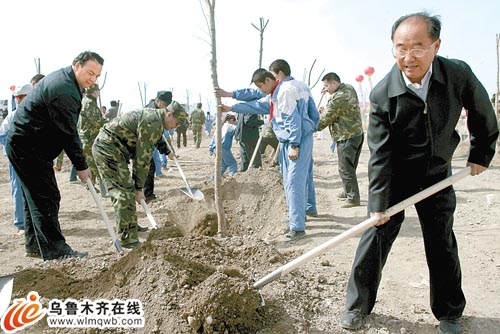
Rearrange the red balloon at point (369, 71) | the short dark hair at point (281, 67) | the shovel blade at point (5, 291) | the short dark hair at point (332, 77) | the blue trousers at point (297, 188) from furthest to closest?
1. the red balloon at point (369, 71)
2. the short dark hair at point (332, 77)
3. the short dark hair at point (281, 67)
4. the blue trousers at point (297, 188)
5. the shovel blade at point (5, 291)

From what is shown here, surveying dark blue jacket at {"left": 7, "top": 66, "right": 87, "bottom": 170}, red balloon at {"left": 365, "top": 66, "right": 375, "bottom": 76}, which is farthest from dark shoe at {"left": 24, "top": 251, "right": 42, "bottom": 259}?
red balloon at {"left": 365, "top": 66, "right": 375, "bottom": 76}

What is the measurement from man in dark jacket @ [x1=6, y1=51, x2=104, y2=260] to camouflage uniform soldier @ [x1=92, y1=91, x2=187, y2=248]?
0.61m

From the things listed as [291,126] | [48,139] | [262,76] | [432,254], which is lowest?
[432,254]

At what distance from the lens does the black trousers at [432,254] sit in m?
2.40

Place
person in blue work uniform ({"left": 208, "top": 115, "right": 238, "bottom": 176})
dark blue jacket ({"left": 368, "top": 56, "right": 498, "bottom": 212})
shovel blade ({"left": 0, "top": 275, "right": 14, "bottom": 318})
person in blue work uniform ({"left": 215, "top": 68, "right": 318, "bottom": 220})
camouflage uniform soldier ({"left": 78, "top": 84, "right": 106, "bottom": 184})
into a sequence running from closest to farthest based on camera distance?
dark blue jacket ({"left": 368, "top": 56, "right": 498, "bottom": 212}) < shovel blade ({"left": 0, "top": 275, "right": 14, "bottom": 318}) < person in blue work uniform ({"left": 215, "top": 68, "right": 318, "bottom": 220}) < camouflage uniform soldier ({"left": 78, "top": 84, "right": 106, "bottom": 184}) < person in blue work uniform ({"left": 208, "top": 115, "right": 238, "bottom": 176})

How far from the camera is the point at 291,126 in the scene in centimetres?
450

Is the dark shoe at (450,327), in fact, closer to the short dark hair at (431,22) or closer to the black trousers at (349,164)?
the short dark hair at (431,22)

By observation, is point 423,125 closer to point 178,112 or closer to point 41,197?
point 178,112

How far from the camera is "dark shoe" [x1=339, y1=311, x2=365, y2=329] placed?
2547 mm

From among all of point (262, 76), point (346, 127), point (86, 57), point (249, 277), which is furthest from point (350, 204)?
point (86, 57)

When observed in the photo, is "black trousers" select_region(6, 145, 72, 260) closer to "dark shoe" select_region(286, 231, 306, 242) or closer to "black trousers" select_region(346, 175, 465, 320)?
"dark shoe" select_region(286, 231, 306, 242)

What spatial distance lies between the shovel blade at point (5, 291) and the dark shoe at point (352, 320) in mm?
2229

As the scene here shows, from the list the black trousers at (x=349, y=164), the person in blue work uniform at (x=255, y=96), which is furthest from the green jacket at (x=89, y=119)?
the black trousers at (x=349, y=164)

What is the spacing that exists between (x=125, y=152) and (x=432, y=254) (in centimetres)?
335
